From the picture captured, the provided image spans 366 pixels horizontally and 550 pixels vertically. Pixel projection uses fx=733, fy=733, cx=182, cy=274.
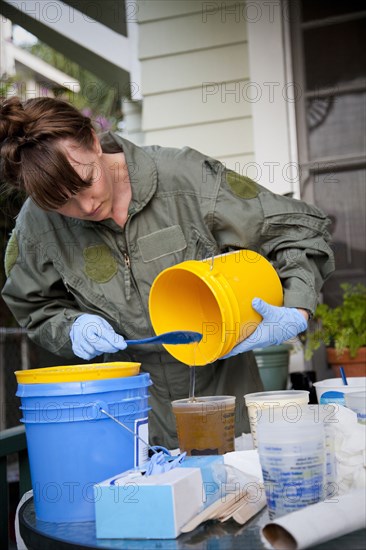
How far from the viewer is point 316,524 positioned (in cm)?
105

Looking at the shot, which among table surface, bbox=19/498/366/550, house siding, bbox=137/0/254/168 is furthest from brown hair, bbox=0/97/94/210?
house siding, bbox=137/0/254/168

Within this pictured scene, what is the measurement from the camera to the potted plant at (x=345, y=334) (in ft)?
9.83

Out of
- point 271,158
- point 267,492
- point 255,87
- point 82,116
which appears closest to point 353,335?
point 271,158

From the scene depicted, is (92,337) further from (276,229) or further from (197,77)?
(197,77)

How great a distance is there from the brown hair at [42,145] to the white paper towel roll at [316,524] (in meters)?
1.07

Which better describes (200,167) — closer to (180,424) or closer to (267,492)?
(180,424)

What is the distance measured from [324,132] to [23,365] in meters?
2.70

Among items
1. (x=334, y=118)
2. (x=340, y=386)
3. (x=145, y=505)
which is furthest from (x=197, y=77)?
(x=145, y=505)

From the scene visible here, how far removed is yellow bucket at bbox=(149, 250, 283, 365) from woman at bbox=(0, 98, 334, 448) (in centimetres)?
14

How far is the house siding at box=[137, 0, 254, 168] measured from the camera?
331 centimetres

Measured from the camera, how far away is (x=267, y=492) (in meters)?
1.21

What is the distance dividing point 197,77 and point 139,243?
1.51m

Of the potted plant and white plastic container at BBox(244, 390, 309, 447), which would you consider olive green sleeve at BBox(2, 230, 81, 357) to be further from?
the potted plant

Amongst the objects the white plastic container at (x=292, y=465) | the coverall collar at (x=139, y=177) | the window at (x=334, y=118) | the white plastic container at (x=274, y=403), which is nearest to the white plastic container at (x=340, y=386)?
the white plastic container at (x=274, y=403)
